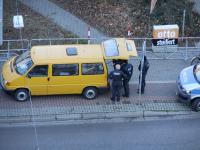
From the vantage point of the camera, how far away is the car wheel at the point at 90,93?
61.1ft

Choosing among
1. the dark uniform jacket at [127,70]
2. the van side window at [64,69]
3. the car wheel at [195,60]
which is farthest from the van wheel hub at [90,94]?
the car wheel at [195,60]

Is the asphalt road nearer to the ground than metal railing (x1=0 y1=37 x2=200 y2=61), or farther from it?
nearer to the ground

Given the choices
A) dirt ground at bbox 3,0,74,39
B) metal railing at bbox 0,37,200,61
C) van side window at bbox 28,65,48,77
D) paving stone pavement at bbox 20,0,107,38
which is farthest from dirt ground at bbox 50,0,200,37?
van side window at bbox 28,65,48,77

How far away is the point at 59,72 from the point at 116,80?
186 centimetres

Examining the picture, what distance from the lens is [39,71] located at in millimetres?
18250

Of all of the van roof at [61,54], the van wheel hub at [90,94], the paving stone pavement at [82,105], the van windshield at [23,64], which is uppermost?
the van roof at [61,54]

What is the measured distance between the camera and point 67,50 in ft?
61.6

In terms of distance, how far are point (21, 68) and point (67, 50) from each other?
5.35ft

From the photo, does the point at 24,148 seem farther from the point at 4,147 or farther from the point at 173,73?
the point at 173,73

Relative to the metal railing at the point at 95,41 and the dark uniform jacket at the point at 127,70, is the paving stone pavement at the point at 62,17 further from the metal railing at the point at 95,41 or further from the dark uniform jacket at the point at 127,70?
the dark uniform jacket at the point at 127,70

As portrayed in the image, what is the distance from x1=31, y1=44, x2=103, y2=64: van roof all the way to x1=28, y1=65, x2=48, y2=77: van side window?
0.18 meters

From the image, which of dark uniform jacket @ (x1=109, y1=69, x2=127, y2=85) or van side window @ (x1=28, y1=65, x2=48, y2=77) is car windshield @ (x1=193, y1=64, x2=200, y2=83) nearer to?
dark uniform jacket @ (x1=109, y1=69, x2=127, y2=85)

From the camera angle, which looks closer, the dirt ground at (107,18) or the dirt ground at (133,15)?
the dirt ground at (107,18)

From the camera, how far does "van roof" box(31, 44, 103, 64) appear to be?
18312 mm
